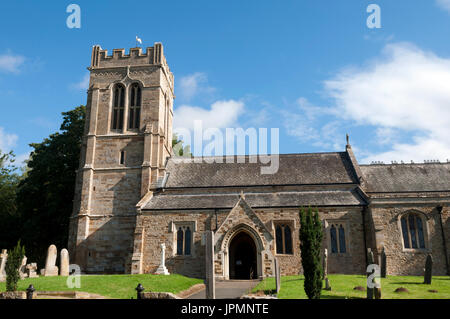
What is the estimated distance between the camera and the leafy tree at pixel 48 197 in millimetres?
36406

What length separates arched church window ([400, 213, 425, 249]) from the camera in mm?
25906

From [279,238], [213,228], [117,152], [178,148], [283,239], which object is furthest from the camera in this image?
[178,148]

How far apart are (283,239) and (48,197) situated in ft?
78.7

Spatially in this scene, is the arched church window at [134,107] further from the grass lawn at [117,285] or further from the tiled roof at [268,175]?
the grass lawn at [117,285]

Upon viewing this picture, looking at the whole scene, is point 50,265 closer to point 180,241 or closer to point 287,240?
point 180,241

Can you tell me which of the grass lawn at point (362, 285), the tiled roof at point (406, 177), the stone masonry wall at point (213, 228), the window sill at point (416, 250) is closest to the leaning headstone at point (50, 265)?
the stone masonry wall at point (213, 228)

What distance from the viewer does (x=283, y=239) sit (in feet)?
89.5

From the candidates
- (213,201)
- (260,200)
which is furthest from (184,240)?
(260,200)

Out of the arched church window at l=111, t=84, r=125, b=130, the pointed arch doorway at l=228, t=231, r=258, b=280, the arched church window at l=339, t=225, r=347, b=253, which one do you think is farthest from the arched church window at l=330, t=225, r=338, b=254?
the arched church window at l=111, t=84, r=125, b=130

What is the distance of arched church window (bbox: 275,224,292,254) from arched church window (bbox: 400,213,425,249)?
7.89 m

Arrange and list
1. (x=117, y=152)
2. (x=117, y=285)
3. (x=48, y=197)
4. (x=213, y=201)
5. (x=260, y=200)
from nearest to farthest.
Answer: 1. (x=117, y=285)
2. (x=260, y=200)
3. (x=213, y=201)
4. (x=117, y=152)
5. (x=48, y=197)
